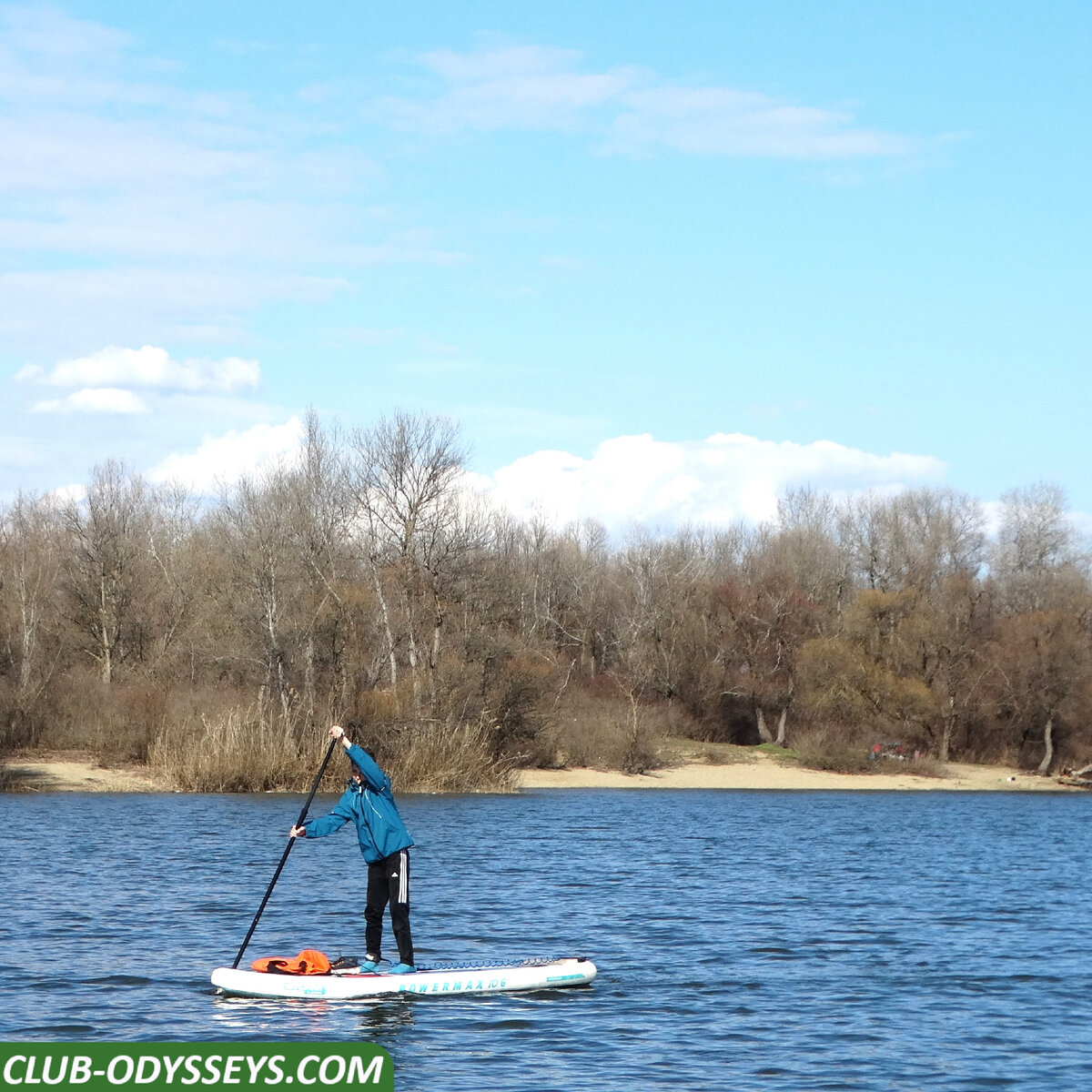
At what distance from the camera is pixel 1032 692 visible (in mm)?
77438

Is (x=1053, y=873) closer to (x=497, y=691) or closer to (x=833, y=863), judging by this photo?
(x=833, y=863)

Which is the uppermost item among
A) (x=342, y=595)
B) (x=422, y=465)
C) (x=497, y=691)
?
(x=422, y=465)

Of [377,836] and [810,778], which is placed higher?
[377,836]

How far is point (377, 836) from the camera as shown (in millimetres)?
15656

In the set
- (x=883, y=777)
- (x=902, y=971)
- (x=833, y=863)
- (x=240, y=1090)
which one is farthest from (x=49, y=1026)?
(x=883, y=777)

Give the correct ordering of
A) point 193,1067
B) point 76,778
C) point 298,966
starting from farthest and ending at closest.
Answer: point 76,778 → point 298,966 → point 193,1067

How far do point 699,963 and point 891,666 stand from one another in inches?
2472

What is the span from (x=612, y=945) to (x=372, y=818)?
19.2 ft

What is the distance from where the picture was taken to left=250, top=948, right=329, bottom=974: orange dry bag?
51.8 feet

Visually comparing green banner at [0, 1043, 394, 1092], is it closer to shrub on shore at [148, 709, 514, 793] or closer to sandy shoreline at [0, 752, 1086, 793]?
shrub on shore at [148, 709, 514, 793]

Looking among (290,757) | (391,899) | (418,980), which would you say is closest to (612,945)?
(418,980)

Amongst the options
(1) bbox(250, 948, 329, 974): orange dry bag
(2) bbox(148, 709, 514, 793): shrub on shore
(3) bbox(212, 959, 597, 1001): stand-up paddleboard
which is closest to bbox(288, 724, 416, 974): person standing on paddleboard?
(3) bbox(212, 959, 597, 1001): stand-up paddleboard

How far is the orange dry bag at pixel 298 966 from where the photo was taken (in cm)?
1577

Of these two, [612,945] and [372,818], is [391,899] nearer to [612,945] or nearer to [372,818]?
[372,818]
